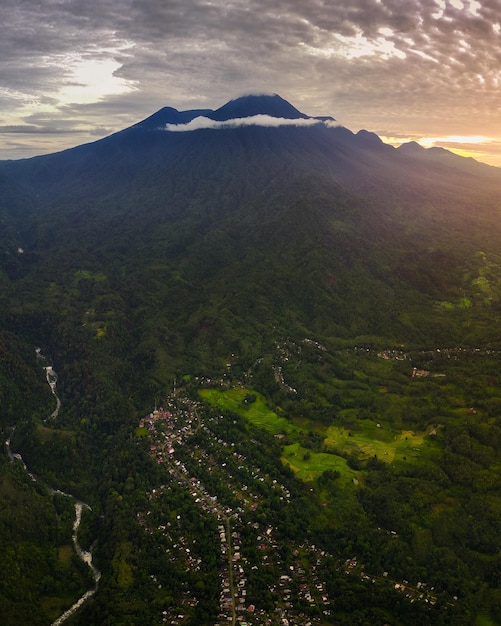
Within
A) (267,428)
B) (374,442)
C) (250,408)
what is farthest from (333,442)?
(250,408)

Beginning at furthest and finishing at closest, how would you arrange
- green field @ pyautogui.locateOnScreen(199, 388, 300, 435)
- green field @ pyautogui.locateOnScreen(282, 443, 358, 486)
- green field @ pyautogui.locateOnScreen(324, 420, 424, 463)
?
green field @ pyautogui.locateOnScreen(199, 388, 300, 435) → green field @ pyautogui.locateOnScreen(324, 420, 424, 463) → green field @ pyautogui.locateOnScreen(282, 443, 358, 486)

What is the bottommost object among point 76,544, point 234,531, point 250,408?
point 76,544

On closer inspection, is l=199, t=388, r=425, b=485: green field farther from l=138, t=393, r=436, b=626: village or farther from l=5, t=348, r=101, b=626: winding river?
l=5, t=348, r=101, b=626: winding river

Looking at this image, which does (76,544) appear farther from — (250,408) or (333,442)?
(333,442)

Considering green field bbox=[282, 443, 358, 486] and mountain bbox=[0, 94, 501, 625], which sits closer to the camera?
mountain bbox=[0, 94, 501, 625]

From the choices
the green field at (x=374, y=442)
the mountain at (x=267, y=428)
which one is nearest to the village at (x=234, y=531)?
the mountain at (x=267, y=428)

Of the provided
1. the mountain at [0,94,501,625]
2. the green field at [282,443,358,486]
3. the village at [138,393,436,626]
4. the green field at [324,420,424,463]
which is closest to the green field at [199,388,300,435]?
the mountain at [0,94,501,625]
